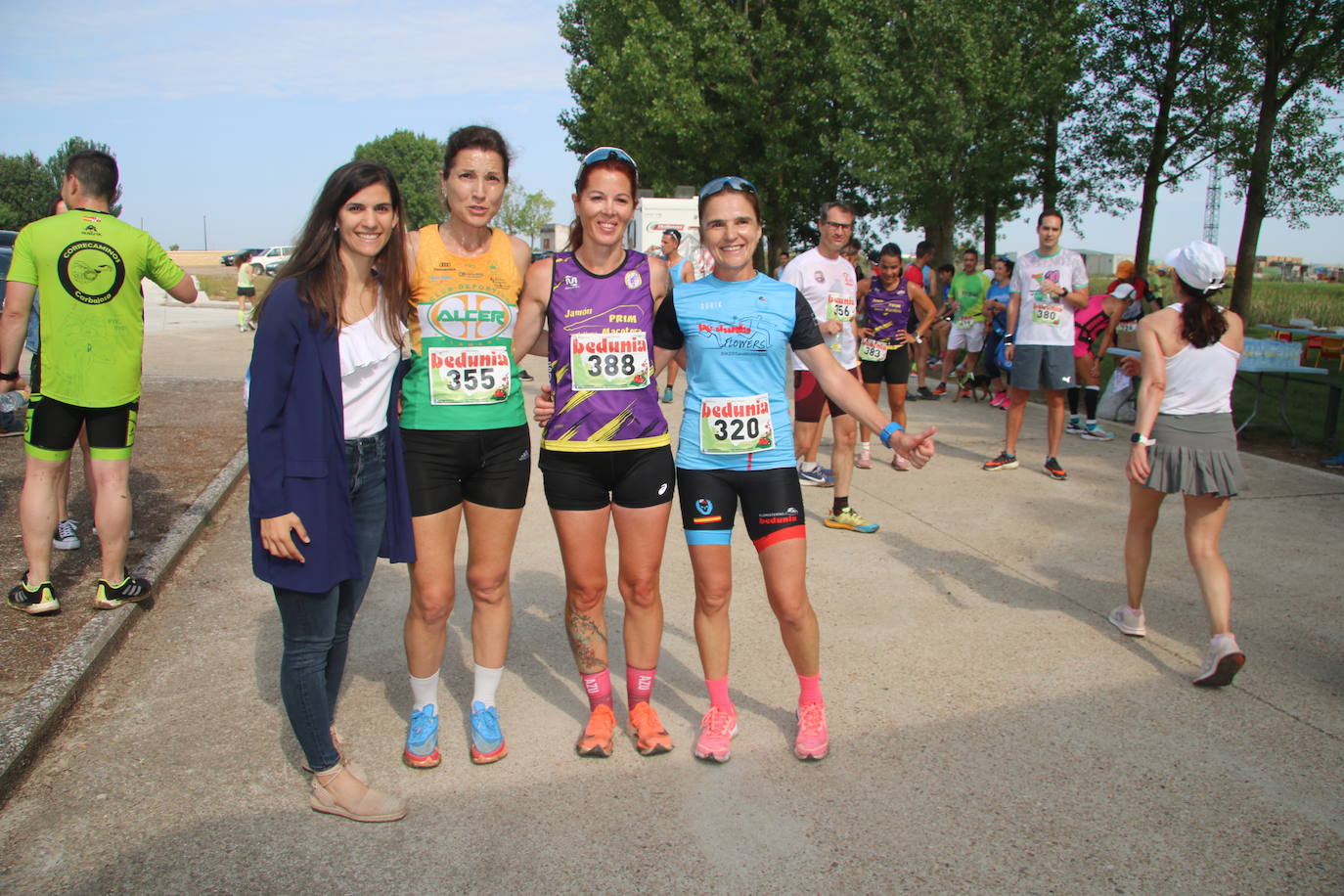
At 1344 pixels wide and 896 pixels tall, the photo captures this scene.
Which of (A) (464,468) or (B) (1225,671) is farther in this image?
(B) (1225,671)

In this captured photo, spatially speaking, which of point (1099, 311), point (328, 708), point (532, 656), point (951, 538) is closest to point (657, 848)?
point (328, 708)

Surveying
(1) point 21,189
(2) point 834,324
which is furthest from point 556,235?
(1) point 21,189

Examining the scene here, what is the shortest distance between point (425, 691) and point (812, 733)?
55.7 inches

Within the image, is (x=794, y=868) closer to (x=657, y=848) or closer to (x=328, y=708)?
(x=657, y=848)

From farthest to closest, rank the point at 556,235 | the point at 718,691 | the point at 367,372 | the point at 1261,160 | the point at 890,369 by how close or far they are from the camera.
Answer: the point at 556,235 → the point at 1261,160 → the point at 890,369 → the point at 718,691 → the point at 367,372

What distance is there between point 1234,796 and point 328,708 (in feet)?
9.80

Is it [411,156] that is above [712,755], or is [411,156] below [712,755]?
above

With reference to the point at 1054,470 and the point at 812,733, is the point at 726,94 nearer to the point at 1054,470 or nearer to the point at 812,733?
the point at 1054,470

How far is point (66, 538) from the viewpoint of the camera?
5.56 metres

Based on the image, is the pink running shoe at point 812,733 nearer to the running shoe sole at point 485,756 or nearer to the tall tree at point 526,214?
the running shoe sole at point 485,756

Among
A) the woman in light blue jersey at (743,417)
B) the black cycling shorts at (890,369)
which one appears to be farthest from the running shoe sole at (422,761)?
the black cycling shorts at (890,369)

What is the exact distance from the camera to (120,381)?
4.62 m

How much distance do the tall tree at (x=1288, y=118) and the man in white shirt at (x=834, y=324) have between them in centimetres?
1289

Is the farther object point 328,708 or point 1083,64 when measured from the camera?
point 1083,64
